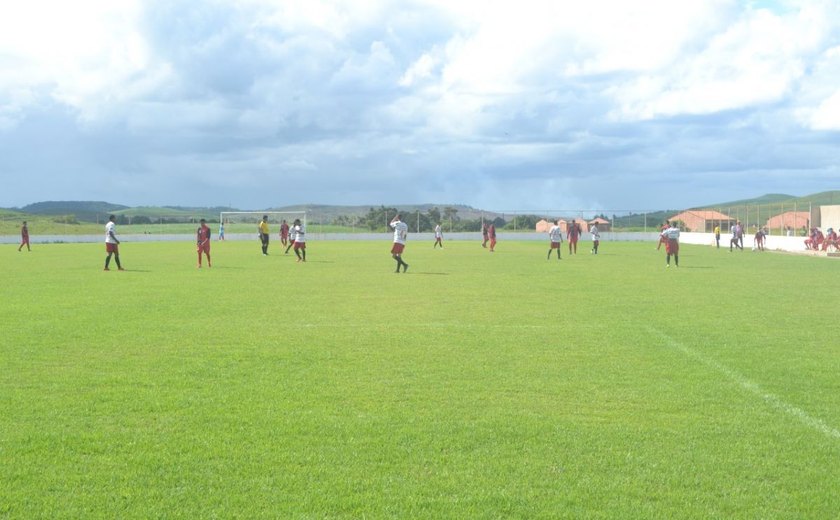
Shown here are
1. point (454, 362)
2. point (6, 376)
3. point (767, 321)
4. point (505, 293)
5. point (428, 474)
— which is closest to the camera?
point (428, 474)

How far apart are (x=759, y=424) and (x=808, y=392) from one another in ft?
4.95

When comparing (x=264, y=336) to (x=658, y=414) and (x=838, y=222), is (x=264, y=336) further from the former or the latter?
(x=838, y=222)

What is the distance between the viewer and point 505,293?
60.7 feet

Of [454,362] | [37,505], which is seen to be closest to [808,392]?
[454,362]

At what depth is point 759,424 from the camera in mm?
6625

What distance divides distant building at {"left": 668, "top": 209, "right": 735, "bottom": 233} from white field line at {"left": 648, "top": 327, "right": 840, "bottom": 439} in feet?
180

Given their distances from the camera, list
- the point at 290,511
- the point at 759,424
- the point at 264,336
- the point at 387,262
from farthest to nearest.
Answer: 1. the point at 387,262
2. the point at 264,336
3. the point at 759,424
4. the point at 290,511

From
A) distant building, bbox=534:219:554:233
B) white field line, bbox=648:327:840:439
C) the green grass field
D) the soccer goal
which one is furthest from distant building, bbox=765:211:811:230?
white field line, bbox=648:327:840:439

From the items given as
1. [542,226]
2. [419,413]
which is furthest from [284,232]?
[542,226]

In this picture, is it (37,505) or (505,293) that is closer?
(37,505)

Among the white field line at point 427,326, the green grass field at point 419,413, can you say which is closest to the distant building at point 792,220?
the green grass field at point 419,413

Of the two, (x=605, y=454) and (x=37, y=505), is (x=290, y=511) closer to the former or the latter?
(x=37, y=505)

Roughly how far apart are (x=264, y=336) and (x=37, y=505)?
676 centimetres

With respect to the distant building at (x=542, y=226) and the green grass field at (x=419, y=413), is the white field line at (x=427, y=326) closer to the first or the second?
the green grass field at (x=419, y=413)
